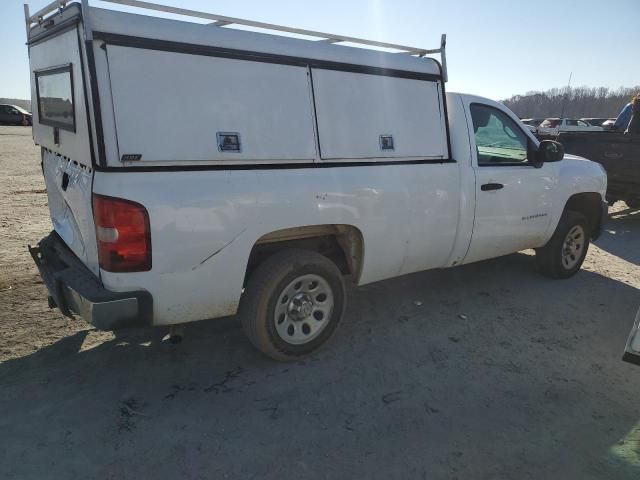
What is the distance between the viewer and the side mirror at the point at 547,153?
4586 mm

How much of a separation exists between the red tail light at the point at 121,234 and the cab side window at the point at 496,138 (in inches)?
118

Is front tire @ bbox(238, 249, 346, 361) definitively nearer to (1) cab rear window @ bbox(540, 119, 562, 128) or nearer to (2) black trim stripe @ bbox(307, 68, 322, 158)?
(2) black trim stripe @ bbox(307, 68, 322, 158)

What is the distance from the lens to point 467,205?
411cm

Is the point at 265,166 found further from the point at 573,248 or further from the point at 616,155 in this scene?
the point at 616,155

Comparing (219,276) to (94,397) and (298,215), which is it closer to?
(298,215)

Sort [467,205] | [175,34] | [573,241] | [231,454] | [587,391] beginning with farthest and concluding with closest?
1. [573,241]
2. [467,205]
3. [587,391]
4. [175,34]
5. [231,454]

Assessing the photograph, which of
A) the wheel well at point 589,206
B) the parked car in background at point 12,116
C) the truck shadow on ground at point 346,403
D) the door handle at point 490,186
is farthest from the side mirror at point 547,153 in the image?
the parked car in background at point 12,116

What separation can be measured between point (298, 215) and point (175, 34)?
1.32 m

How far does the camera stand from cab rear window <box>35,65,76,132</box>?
2.91 m

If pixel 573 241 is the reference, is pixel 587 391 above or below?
below

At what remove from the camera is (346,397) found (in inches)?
122

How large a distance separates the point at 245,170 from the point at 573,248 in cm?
434

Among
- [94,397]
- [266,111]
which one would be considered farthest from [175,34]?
[94,397]

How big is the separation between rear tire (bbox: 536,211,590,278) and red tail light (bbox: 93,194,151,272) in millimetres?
4436
